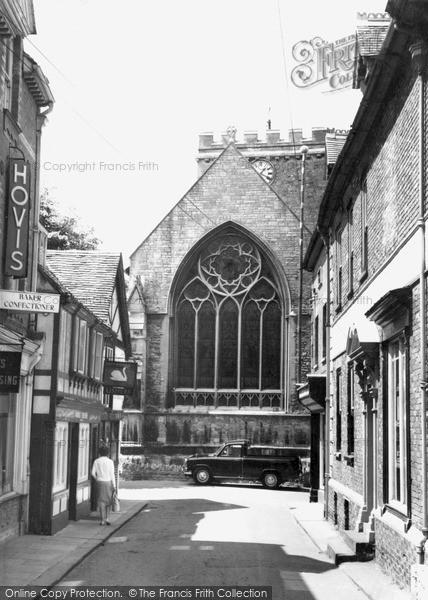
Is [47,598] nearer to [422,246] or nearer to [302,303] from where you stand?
[422,246]

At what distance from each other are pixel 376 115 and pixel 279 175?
1373 inches

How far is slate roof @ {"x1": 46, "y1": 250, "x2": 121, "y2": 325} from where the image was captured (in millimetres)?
21375

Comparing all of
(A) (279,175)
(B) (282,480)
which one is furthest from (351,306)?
(A) (279,175)

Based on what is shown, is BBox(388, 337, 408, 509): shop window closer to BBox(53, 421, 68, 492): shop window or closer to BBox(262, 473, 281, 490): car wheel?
BBox(53, 421, 68, 492): shop window

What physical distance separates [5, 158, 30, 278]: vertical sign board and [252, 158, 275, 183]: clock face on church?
3453 cm

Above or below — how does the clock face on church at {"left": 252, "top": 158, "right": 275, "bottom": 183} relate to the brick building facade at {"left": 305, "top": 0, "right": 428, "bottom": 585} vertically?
above

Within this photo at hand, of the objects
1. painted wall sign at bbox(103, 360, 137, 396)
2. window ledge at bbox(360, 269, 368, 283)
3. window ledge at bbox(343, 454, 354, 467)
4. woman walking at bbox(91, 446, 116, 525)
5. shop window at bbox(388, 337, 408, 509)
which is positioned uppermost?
window ledge at bbox(360, 269, 368, 283)

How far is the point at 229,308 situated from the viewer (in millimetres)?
36469

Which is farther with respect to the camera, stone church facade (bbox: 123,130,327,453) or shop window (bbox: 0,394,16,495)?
stone church facade (bbox: 123,130,327,453)

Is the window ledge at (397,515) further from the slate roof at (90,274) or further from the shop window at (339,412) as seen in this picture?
the slate roof at (90,274)

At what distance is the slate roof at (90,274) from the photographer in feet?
70.1

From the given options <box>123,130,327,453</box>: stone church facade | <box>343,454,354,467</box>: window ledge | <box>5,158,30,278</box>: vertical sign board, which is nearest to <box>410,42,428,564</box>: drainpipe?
<box>5,158,30,278</box>: vertical sign board

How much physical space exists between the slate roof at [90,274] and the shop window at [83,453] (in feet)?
9.55

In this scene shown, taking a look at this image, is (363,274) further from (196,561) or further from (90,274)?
(90,274)
